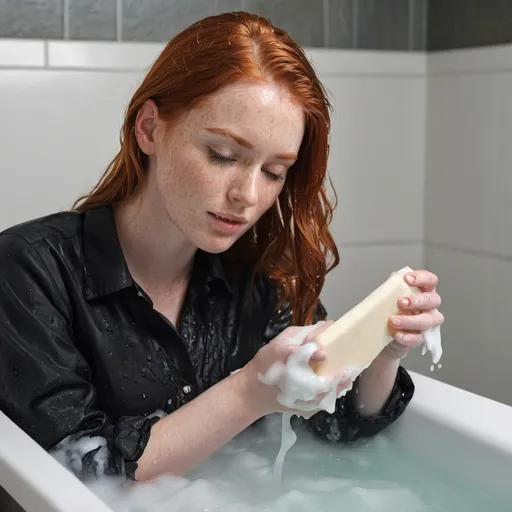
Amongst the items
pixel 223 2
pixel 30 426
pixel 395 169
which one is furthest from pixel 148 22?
pixel 30 426

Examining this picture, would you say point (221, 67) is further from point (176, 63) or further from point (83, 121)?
point (83, 121)

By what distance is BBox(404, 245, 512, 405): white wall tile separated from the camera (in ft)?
8.04

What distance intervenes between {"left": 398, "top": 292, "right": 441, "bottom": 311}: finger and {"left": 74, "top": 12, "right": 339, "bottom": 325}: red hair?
250 mm

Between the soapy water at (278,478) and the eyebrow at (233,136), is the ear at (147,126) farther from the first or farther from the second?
the soapy water at (278,478)

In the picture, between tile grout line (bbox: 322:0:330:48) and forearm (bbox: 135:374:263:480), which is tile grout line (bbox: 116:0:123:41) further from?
forearm (bbox: 135:374:263:480)

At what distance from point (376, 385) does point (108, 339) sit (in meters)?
0.46

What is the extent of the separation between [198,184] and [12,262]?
0.31 m

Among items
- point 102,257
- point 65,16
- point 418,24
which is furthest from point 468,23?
point 102,257

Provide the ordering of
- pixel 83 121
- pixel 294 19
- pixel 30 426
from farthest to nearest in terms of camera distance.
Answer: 1. pixel 294 19
2. pixel 83 121
3. pixel 30 426

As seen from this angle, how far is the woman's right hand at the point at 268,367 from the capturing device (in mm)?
1330

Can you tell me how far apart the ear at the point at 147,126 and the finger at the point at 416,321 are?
0.47 m

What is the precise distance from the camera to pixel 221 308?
5.55ft

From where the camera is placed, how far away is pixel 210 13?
7.82ft

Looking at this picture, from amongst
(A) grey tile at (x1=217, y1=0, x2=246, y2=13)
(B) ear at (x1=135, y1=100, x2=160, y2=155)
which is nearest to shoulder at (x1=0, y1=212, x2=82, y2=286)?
(B) ear at (x1=135, y1=100, x2=160, y2=155)
